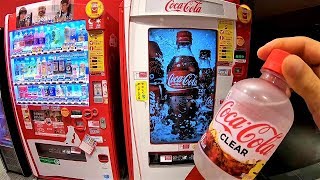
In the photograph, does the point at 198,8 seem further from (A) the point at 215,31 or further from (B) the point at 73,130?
(B) the point at 73,130

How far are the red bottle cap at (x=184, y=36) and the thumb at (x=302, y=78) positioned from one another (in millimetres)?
742

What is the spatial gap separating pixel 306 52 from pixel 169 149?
87 centimetres

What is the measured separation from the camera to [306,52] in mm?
645

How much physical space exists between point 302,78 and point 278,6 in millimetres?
1557

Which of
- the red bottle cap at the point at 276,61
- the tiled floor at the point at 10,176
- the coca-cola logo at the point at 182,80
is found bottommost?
the tiled floor at the point at 10,176

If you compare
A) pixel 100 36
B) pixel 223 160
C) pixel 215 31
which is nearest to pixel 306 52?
pixel 223 160

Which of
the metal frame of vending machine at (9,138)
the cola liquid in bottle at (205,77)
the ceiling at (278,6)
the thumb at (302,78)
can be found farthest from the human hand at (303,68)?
the metal frame of vending machine at (9,138)

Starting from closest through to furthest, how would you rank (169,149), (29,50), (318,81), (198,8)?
1. (318,81)
2. (198,8)
3. (169,149)
4. (29,50)

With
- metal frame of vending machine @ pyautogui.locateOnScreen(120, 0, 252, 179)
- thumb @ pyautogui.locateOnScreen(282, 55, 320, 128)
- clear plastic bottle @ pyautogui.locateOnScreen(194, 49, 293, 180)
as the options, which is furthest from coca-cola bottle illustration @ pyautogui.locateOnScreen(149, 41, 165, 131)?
thumb @ pyautogui.locateOnScreen(282, 55, 320, 128)

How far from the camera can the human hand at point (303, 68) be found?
52 cm

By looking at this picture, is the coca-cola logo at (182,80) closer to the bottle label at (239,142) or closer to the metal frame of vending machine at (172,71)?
the metal frame of vending machine at (172,71)

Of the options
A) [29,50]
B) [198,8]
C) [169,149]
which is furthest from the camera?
[29,50]

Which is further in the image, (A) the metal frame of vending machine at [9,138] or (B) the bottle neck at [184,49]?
(A) the metal frame of vending machine at [9,138]

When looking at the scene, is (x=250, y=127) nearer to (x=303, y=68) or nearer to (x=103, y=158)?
(x=303, y=68)
